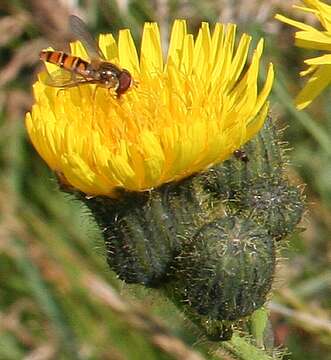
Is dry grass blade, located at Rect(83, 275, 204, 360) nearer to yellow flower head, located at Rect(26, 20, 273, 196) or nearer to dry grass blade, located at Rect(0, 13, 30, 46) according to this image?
yellow flower head, located at Rect(26, 20, 273, 196)

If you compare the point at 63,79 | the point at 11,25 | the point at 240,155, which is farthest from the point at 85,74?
the point at 11,25

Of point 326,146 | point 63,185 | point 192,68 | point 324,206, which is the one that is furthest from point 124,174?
point 324,206

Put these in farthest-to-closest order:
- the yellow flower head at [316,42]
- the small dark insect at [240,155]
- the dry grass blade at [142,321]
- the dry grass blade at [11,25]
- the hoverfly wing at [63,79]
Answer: the dry grass blade at [11,25]
the dry grass blade at [142,321]
the hoverfly wing at [63,79]
the small dark insect at [240,155]
the yellow flower head at [316,42]

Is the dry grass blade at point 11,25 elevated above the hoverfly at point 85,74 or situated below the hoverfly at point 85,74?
below

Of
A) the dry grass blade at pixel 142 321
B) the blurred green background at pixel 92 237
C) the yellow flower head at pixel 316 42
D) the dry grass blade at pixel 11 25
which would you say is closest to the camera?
the yellow flower head at pixel 316 42

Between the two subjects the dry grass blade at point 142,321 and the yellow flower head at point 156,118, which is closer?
the yellow flower head at point 156,118

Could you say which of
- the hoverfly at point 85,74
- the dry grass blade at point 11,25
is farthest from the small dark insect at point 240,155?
the dry grass blade at point 11,25

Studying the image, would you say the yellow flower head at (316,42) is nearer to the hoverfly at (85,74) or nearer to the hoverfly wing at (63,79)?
the hoverfly at (85,74)

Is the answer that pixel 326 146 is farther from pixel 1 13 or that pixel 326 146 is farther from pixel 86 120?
pixel 1 13

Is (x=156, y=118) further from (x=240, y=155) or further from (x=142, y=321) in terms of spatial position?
(x=142, y=321)
